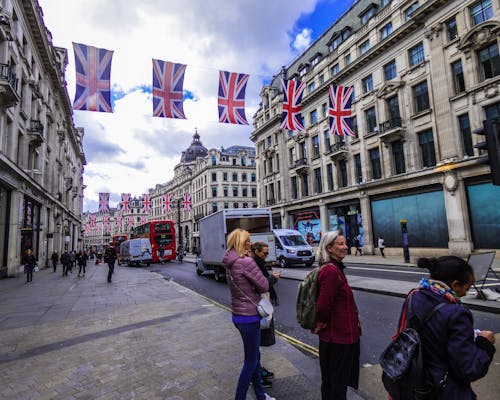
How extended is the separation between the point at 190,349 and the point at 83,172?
7836 centimetres

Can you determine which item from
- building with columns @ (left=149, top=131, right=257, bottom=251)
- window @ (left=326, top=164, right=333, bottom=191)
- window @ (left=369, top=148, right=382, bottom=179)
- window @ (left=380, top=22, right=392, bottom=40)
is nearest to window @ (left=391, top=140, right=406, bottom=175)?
window @ (left=369, top=148, right=382, bottom=179)

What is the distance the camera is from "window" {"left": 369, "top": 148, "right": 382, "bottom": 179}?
2741cm

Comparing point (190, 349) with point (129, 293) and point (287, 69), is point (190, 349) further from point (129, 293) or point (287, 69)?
point (287, 69)

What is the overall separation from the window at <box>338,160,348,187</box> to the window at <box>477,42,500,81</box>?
520 inches

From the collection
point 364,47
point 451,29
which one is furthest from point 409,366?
point 364,47

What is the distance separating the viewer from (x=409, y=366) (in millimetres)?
1896

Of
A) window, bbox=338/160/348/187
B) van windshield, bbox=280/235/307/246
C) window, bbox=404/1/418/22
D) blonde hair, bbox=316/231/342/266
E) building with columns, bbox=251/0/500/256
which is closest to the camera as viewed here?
blonde hair, bbox=316/231/342/266

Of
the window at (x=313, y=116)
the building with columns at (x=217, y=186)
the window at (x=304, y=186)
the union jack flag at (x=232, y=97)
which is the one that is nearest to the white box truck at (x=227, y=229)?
the union jack flag at (x=232, y=97)

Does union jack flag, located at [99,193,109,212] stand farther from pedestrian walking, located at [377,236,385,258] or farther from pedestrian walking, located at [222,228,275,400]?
pedestrian walking, located at [222,228,275,400]

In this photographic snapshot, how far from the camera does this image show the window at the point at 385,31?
2617cm

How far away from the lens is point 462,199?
20484mm

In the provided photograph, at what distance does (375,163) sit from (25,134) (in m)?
27.9

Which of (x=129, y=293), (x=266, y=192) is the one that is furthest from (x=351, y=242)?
(x=129, y=293)

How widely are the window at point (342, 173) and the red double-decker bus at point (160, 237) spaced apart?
17.6 m
